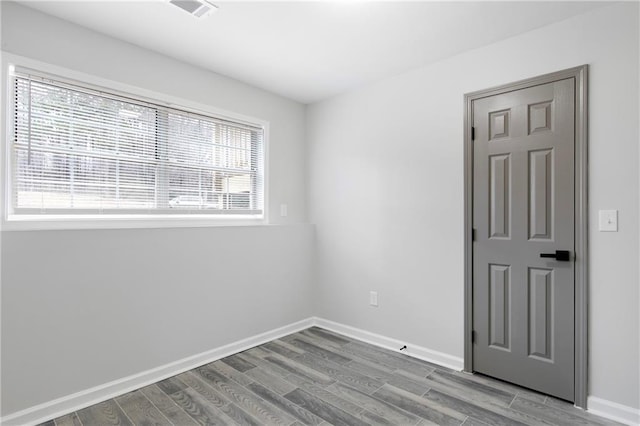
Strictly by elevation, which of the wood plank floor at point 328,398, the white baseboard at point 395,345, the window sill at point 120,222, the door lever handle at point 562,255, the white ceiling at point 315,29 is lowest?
the wood plank floor at point 328,398

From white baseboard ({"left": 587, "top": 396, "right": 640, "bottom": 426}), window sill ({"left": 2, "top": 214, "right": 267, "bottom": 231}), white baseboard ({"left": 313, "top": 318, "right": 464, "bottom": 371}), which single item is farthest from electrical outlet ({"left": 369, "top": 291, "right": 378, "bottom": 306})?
white baseboard ({"left": 587, "top": 396, "right": 640, "bottom": 426})

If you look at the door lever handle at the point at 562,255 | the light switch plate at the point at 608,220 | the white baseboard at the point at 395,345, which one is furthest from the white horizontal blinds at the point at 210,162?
the light switch plate at the point at 608,220

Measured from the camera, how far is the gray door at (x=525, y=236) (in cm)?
230

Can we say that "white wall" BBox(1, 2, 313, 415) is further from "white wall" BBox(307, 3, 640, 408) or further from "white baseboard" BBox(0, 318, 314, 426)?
"white wall" BBox(307, 3, 640, 408)

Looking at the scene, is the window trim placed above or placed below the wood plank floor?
above

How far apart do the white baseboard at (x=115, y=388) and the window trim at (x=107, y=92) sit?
111 centimetres

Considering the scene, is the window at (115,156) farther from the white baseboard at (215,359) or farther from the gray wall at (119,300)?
the white baseboard at (215,359)

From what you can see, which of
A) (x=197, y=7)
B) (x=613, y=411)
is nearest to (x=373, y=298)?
(x=613, y=411)

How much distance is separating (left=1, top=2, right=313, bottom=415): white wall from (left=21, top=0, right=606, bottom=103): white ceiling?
0.63ft

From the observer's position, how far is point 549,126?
93.2 inches

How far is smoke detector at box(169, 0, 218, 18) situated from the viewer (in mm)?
2102

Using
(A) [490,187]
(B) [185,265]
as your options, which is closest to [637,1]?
(A) [490,187]

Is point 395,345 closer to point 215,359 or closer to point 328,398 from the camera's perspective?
point 328,398

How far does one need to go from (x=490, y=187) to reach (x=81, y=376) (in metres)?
3.23
